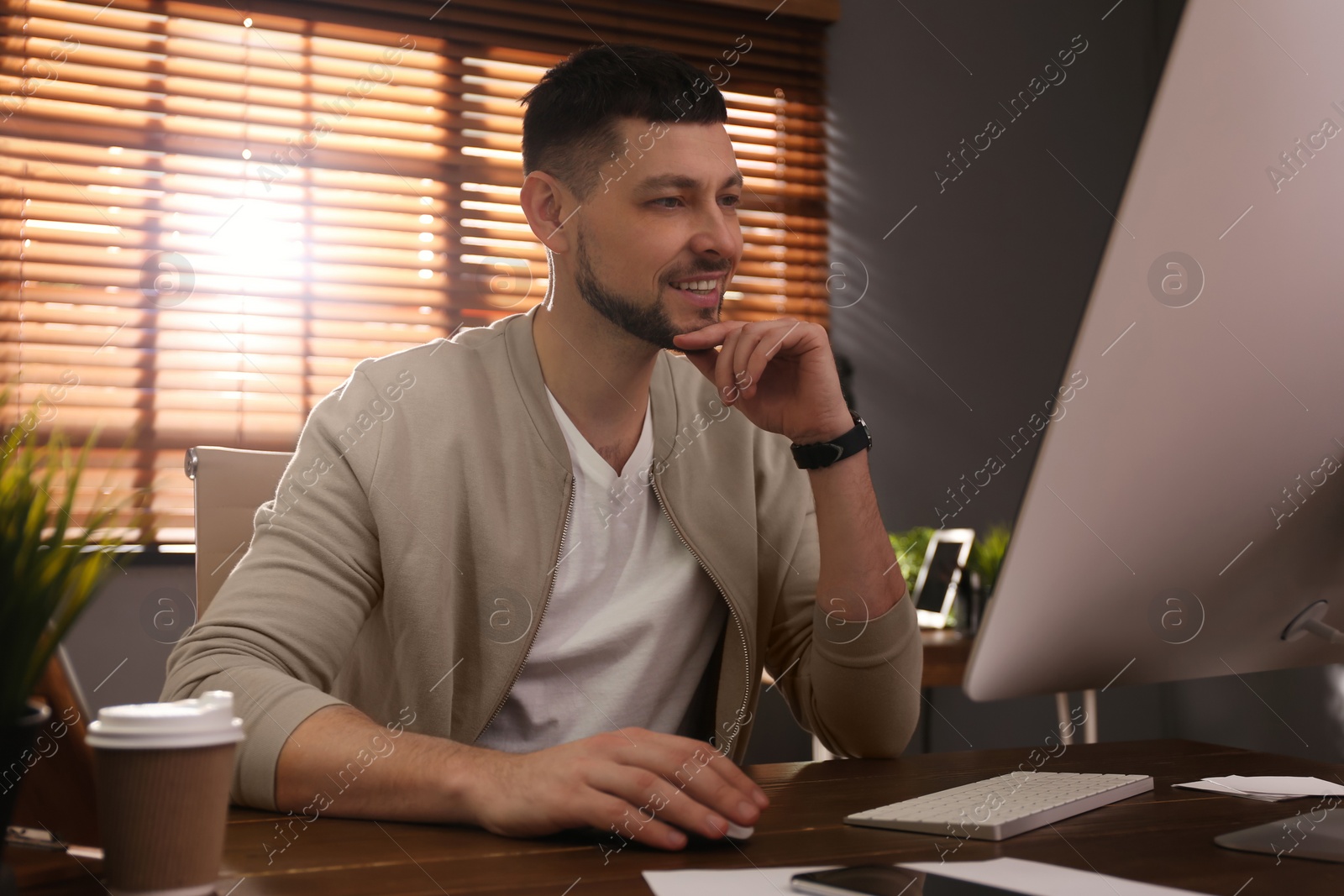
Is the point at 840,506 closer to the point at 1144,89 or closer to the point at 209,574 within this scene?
the point at 209,574

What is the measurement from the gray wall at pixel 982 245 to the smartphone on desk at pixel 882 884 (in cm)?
223

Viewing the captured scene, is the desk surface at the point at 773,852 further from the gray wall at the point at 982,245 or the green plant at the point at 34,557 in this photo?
the gray wall at the point at 982,245

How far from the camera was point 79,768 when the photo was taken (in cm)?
47

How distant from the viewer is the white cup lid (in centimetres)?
44

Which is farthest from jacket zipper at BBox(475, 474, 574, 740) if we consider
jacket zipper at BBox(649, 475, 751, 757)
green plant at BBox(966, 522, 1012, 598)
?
green plant at BBox(966, 522, 1012, 598)

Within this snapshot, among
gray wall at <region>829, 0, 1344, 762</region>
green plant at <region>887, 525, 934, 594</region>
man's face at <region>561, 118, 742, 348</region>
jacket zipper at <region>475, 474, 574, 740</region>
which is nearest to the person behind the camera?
jacket zipper at <region>475, 474, 574, 740</region>

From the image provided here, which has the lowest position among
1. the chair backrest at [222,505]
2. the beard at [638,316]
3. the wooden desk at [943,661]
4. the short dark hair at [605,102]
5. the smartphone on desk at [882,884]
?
the wooden desk at [943,661]

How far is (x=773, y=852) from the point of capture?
618 mm

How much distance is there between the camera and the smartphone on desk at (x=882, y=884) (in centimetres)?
50

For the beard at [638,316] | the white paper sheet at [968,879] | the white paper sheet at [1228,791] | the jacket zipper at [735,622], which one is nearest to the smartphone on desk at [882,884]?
the white paper sheet at [968,879]

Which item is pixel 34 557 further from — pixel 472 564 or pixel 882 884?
pixel 472 564

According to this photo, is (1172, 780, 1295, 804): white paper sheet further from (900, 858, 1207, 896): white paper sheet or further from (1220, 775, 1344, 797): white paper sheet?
(900, 858, 1207, 896): white paper sheet

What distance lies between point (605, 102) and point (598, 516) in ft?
1.69

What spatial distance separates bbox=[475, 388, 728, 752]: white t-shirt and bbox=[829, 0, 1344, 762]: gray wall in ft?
5.48
